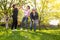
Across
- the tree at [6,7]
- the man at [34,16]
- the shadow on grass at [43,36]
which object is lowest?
the shadow on grass at [43,36]

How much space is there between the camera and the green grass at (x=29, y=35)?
11.4 ft

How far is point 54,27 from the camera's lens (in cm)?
354

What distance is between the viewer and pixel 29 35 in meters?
3.52

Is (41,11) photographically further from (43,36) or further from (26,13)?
(43,36)

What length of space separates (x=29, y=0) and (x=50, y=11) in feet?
1.19

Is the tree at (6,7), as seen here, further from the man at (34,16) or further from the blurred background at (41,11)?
the man at (34,16)

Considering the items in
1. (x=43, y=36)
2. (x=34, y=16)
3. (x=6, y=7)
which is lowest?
(x=43, y=36)

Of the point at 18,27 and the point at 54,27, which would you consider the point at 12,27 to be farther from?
the point at 54,27

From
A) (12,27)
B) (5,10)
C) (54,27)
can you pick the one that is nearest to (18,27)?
(12,27)

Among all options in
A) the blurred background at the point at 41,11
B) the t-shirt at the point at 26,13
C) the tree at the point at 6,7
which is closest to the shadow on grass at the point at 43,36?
the blurred background at the point at 41,11

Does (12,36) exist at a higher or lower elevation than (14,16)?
lower

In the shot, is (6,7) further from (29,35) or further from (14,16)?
(29,35)

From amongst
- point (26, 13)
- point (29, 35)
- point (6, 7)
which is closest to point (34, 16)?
point (26, 13)

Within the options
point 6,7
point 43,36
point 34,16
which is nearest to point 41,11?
point 34,16
